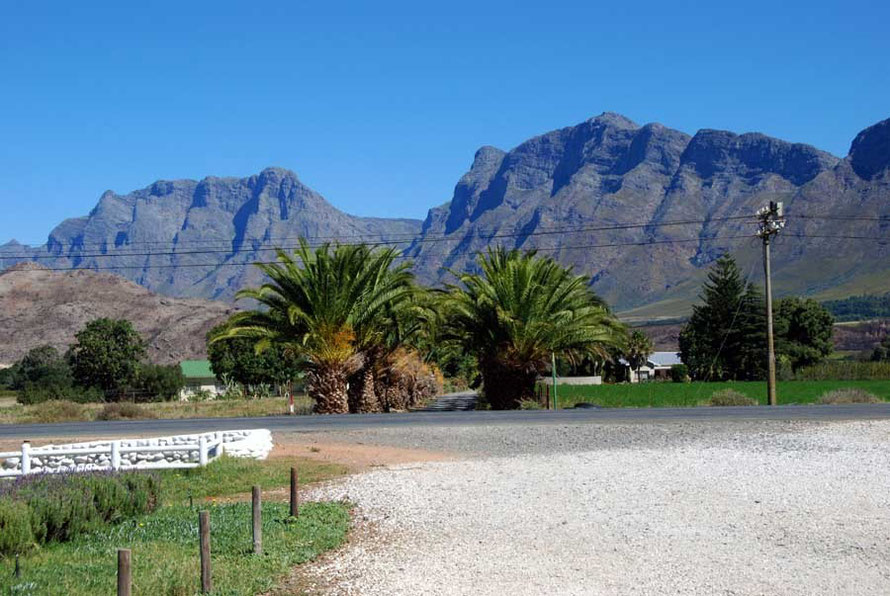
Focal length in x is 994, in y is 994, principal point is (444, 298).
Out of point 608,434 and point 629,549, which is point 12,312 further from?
point 629,549

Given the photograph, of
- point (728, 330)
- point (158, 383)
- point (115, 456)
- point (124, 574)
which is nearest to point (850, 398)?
point (115, 456)

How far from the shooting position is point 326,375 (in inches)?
1399

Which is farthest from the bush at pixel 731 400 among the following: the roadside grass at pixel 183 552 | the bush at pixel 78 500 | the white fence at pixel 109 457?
the bush at pixel 78 500

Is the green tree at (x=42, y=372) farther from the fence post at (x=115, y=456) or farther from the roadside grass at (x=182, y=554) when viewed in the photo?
the roadside grass at (x=182, y=554)

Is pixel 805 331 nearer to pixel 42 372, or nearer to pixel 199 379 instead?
pixel 199 379

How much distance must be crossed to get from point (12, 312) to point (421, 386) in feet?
366

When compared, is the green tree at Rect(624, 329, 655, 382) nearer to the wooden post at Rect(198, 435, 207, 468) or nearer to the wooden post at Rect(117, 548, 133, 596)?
the wooden post at Rect(198, 435, 207, 468)

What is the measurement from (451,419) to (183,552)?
2066 cm

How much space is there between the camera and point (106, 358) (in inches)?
2852

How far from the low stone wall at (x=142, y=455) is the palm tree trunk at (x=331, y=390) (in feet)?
44.9

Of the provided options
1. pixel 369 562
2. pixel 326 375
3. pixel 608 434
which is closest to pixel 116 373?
pixel 326 375

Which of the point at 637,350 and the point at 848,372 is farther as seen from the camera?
the point at 637,350

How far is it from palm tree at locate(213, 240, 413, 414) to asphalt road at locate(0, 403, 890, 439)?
2.52 meters

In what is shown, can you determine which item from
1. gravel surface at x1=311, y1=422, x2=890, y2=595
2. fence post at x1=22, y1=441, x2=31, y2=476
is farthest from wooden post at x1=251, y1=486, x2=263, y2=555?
fence post at x1=22, y1=441, x2=31, y2=476
